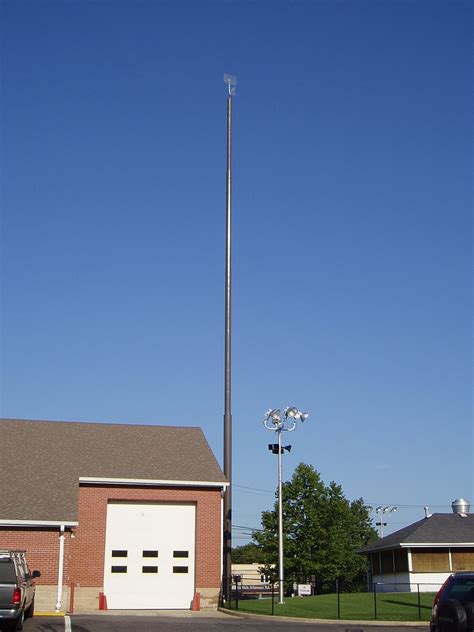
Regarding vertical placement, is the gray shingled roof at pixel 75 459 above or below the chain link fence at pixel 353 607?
above

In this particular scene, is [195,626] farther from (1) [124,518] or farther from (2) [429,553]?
(2) [429,553]

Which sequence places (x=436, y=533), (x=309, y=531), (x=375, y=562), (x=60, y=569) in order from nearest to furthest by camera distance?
(x=60, y=569), (x=436, y=533), (x=375, y=562), (x=309, y=531)

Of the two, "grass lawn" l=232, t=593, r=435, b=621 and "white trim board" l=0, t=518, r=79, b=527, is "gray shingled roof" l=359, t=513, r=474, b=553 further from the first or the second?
"white trim board" l=0, t=518, r=79, b=527

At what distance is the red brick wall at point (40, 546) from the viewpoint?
2800 centimetres

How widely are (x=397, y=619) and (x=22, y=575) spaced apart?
1220 centimetres

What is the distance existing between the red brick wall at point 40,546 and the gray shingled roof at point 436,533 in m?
20.3

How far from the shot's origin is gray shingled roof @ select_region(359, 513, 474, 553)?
41344 millimetres

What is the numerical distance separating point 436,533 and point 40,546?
2326 cm

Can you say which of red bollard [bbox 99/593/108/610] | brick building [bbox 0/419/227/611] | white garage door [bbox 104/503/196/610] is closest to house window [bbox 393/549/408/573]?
brick building [bbox 0/419/227/611]

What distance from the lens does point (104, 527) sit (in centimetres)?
3111

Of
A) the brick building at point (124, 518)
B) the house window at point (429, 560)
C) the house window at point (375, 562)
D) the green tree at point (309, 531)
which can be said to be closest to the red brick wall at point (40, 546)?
the brick building at point (124, 518)

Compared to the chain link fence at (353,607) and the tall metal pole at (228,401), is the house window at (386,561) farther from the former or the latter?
the tall metal pole at (228,401)

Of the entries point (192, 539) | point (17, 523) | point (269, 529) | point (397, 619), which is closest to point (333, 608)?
point (397, 619)

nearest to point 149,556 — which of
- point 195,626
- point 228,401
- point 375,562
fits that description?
point 228,401
